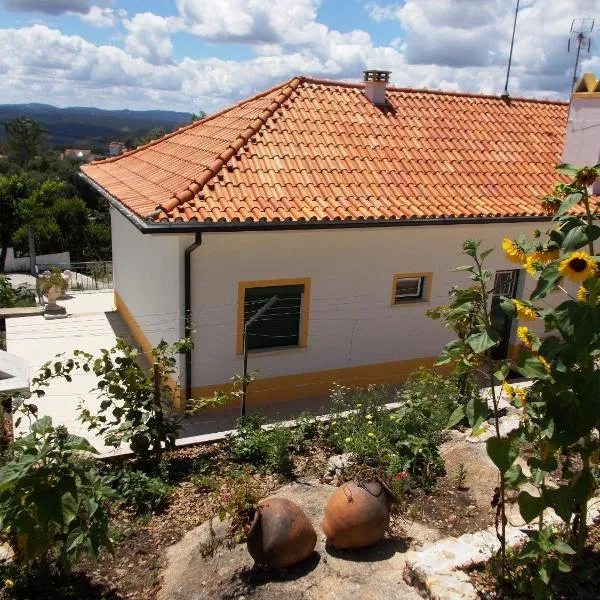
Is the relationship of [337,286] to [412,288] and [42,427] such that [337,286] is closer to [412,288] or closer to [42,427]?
[412,288]

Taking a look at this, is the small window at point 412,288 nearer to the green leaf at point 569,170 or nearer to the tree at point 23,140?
the green leaf at point 569,170

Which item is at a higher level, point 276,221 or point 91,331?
point 276,221

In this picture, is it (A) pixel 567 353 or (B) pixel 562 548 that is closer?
(A) pixel 567 353

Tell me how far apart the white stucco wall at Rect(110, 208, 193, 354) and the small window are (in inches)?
139

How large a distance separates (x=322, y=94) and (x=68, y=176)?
58993 millimetres

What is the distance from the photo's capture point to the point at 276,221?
776 cm

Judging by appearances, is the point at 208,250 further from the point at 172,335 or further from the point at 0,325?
the point at 0,325

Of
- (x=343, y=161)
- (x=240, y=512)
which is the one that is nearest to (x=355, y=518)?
(x=240, y=512)

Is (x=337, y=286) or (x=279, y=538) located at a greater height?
(x=337, y=286)

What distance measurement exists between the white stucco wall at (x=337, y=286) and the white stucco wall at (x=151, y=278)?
0.33 metres

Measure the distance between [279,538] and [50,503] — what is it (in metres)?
1.58

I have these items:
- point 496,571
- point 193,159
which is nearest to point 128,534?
point 496,571

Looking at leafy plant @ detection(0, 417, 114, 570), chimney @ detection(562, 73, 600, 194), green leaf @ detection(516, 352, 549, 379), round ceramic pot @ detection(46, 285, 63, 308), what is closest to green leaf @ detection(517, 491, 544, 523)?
green leaf @ detection(516, 352, 549, 379)

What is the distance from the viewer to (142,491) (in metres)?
5.51
